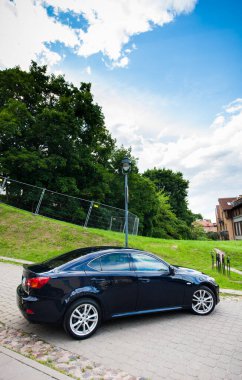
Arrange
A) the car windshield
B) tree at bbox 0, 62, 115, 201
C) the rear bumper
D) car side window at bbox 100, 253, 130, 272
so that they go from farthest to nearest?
tree at bbox 0, 62, 115, 201 → car side window at bbox 100, 253, 130, 272 → the car windshield → the rear bumper

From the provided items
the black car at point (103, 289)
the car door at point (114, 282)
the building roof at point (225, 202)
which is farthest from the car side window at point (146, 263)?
the building roof at point (225, 202)

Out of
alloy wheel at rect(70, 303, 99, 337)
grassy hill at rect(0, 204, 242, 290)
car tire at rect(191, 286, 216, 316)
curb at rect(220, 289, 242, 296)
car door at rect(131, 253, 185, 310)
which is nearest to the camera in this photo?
alloy wheel at rect(70, 303, 99, 337)

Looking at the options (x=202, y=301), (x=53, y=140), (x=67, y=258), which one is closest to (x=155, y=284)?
(x=202, y=301)

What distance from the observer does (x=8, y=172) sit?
62.7 ft

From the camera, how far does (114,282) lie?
4.75 m

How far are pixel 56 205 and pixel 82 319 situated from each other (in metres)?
12.0

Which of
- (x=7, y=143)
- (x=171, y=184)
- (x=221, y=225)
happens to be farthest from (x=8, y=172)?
(x=221, y=225)

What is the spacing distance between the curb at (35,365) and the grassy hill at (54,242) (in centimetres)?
738

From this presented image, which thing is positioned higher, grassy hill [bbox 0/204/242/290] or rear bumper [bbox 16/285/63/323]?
grassy hill [bbox 0/204/242/290]

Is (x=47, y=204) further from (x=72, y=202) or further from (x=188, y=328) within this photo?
(x=188, y=328)

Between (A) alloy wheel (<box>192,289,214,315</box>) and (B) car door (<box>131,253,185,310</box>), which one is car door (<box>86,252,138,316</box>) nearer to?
(B) car door (<box>131,253,185,310</box>)


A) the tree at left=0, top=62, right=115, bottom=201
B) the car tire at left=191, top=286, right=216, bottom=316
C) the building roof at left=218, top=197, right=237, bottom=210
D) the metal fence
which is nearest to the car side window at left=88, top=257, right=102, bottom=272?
the car tire at left=191, top=286, right=216, bottom=316

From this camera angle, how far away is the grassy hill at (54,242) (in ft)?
38.0

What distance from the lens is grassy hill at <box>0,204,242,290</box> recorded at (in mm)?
11578
